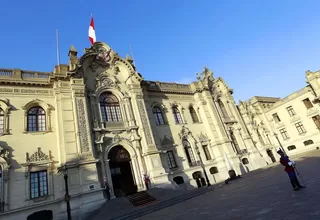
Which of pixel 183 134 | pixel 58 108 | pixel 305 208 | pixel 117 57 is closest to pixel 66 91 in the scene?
pixel 58 108

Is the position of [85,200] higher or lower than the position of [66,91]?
lower

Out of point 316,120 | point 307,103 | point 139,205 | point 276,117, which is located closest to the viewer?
point 139,205

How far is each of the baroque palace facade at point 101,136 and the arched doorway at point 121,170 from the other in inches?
3.4

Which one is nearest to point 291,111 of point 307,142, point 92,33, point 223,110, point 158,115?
point 307,142

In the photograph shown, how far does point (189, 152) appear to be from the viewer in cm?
2250

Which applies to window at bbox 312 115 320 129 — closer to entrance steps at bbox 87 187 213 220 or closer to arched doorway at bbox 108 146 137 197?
entrance steps at bbox 87 187 213 220

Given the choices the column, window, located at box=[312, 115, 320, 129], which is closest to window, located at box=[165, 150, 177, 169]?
the column

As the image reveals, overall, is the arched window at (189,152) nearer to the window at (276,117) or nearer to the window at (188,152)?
the window at (188,152)

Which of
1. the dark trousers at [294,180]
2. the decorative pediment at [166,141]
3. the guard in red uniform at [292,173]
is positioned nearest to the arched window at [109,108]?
the decorative pediment at [166,141]

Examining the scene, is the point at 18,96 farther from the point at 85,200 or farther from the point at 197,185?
the point at 197,185

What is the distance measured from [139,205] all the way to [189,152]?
10.3 m

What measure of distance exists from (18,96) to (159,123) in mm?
13555

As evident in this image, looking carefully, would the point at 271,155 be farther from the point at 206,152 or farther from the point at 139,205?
the point at 139,205

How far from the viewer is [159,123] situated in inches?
890
